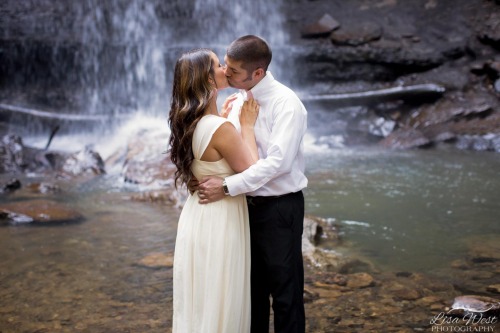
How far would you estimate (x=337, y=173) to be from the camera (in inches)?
346

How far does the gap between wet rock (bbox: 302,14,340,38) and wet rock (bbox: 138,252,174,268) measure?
10.3m

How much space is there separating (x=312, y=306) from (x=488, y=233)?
8.36ft

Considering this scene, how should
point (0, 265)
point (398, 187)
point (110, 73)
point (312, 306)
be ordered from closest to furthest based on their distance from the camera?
point (312, 306) < point (0, 265) < point (398, 187) < point (110, 73)

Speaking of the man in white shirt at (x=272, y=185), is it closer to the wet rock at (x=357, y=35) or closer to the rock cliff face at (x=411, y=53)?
the rock cliff face at (x=411, y=53)

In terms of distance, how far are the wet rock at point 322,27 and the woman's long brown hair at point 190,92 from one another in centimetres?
1206

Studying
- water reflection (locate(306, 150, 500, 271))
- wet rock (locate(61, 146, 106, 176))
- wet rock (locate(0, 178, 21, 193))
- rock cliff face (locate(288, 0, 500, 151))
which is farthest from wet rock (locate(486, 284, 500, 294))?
rock cliff face (locate(288, 0, 500, 151))

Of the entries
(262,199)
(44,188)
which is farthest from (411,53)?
(262,199)

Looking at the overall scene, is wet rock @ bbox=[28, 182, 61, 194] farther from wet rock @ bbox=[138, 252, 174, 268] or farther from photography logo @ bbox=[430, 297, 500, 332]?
photography logo @ bbox=[430, 297, 500, 332]

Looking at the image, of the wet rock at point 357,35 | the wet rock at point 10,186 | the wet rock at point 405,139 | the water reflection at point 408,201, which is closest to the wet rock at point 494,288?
the water reflection at point 408,201

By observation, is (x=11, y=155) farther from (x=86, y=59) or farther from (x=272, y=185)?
(x=272, y=185)

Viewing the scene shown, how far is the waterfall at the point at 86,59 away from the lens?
1305cm

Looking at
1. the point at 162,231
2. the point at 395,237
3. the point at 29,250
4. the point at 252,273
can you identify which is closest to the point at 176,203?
the point at 162,231

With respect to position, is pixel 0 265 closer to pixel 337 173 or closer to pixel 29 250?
pixel 29 250

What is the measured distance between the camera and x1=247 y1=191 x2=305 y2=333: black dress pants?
2.85 m
